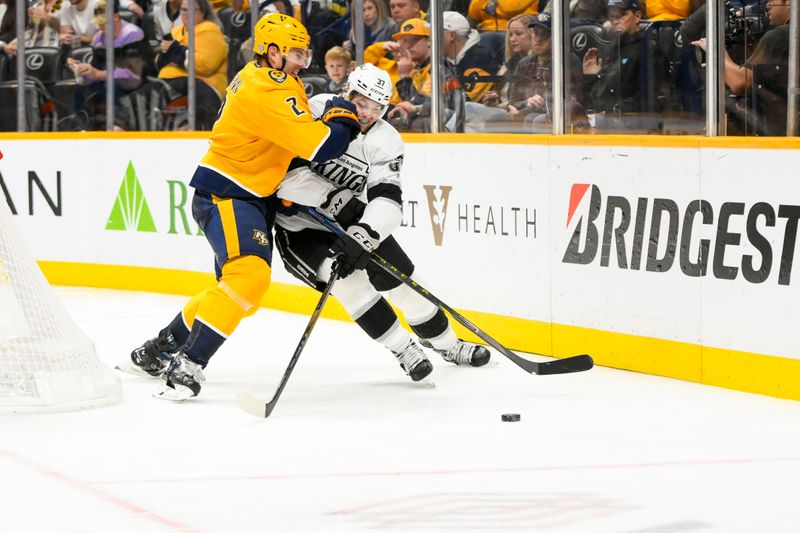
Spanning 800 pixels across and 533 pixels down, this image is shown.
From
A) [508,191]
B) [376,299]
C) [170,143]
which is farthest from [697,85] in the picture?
[170,143]

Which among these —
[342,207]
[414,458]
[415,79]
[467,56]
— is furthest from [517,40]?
[414,458]

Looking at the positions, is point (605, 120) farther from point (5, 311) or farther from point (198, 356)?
point (5, 311)

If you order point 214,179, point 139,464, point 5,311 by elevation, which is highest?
point 214,179

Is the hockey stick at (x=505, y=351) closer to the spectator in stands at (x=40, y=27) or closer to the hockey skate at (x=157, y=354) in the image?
the hockey skate at (x=157, y=354)

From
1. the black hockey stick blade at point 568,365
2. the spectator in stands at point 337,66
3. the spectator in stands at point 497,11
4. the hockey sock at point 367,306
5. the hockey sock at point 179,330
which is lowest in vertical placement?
the black hockey stick blade at point 568,365

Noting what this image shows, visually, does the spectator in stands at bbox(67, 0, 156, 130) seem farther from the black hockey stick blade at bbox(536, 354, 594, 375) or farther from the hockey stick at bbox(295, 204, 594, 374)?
the black hockey stick blade at bbox(536, 354, 594, 375)

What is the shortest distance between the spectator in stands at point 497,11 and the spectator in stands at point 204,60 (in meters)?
1.90

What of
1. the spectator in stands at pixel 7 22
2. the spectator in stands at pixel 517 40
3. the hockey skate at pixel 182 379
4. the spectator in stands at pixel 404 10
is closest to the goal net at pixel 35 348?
the hockey skate at pixel 182 379

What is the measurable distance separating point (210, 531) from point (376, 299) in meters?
1.75

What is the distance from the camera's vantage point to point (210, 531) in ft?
9.50

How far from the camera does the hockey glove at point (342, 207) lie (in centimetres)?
462

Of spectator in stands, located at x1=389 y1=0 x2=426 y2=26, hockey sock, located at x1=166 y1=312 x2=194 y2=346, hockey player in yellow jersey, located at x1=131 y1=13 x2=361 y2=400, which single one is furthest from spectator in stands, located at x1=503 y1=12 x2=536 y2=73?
hockey sock, located at x1=166 y1=312 x2=194 y2=346

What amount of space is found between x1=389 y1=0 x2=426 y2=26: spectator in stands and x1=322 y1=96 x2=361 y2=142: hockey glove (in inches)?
72.0

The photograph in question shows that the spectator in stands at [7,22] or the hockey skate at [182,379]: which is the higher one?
the spectator in stands at [7,22]
